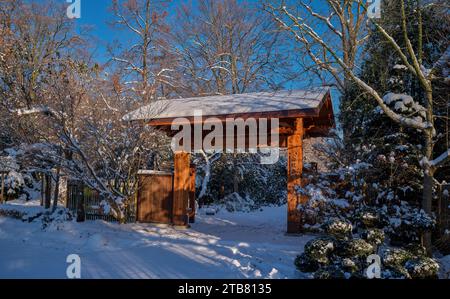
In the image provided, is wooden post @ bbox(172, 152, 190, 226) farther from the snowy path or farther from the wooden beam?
the wooden beam

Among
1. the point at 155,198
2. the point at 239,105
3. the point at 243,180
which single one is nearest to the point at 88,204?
the point at 155,198

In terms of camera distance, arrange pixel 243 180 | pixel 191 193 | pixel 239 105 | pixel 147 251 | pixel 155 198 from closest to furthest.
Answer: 1. pixel 147 251
2. pixel 239 105
3. pixel 155 198
4. pixel 191 193
5. pixel 243 180

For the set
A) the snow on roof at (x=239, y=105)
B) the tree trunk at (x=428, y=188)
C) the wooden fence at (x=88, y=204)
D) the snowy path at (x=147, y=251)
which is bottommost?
the snowy path at (x=147, y=251)

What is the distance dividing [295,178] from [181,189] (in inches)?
141

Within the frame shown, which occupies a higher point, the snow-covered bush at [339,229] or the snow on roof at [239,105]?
the snow on roof at [239,105]

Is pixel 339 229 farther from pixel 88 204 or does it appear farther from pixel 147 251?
pixel 88 204

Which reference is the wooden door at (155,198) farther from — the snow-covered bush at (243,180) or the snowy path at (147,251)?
the snow-covered bush at (243,180)

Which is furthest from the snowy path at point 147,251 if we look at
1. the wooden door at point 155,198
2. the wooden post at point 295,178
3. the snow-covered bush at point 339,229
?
the snow-covered bush at point 339,229

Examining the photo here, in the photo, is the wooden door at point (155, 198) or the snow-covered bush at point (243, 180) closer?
the wooden door at point (155, 198)

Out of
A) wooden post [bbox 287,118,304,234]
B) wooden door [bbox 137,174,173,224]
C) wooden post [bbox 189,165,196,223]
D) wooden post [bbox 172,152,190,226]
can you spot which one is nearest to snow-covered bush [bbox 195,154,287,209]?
wooden post [bbox 189,165,196,223]

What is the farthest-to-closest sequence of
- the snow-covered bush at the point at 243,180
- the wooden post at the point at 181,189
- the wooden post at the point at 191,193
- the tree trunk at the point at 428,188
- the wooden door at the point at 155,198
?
the snow-covered bush at the point at 243,180
the wooden post at the point at 191,193
the wooden door at the point at 155,198
the wooden post at the point at 181,189
the tree trunk at the point at 428,188

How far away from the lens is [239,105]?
409 inches

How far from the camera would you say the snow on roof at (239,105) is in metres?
9.42
